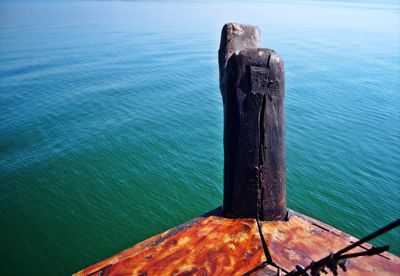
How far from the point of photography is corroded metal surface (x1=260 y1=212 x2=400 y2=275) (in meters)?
1.55

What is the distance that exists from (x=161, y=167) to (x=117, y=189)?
1.43 metres

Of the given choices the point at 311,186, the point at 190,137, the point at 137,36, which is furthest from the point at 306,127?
the point at 137,36

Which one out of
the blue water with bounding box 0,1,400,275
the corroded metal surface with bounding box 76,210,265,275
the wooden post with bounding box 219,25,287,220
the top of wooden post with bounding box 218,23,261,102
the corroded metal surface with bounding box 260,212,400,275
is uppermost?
the top of wooden post with bounding box 218,23,261,102

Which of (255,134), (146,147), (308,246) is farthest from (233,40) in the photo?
(146,147)

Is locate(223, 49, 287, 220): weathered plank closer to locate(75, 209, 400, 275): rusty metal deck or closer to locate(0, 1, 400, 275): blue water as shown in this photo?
locate(75, 209, 400, 275): rusty metal deck

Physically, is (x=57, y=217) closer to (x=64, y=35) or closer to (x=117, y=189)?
(x=117, y=189)

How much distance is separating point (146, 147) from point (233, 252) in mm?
7926

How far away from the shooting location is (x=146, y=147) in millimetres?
9344

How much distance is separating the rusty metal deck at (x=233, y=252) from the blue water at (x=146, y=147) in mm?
4734

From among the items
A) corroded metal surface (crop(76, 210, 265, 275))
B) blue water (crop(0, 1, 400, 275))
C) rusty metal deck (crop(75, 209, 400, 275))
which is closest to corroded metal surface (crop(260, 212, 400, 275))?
rusty metal deck (crop(75, 209, 400, 275))

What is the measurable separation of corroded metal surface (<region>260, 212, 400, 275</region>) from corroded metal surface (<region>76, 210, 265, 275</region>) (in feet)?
0.33

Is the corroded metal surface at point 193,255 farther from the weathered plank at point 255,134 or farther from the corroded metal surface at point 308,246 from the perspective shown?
the weathered plank at point 255,134

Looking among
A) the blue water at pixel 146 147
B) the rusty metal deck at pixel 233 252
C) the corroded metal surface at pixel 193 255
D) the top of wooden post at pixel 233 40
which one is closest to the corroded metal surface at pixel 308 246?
the rusty metal deck at pixel 233 252

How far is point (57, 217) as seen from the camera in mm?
6582
